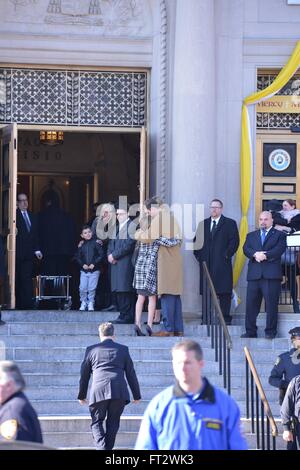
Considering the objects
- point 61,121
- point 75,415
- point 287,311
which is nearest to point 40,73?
point 61,121

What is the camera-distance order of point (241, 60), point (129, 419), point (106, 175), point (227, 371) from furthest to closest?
point (106, 175) < point (241, 60) < point (227, 371) < point (129, 419)

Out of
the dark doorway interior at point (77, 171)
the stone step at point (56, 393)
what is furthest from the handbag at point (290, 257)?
the dark doorway interior at point (77, 171)

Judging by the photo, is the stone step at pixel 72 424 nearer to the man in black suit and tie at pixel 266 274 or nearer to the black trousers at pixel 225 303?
the man in black suit and tie at pixel 266 274

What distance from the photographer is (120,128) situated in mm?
19125

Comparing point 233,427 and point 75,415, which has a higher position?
point 233,427

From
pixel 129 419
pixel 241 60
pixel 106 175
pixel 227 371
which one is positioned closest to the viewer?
pixel 129 419

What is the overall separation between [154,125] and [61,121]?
137 cm

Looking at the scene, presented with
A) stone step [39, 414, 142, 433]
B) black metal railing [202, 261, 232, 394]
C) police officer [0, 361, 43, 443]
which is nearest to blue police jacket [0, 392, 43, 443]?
police officer [0, 361, 43, 443]

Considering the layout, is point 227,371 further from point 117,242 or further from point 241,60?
point 241,60

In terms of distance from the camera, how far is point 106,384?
12641 millimetres

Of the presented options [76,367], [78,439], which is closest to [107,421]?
[78,439]

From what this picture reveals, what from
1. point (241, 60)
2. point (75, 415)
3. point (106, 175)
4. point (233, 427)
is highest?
point (241, 60)

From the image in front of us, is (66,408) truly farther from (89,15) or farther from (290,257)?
(89,15)

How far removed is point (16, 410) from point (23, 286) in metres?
9.89
